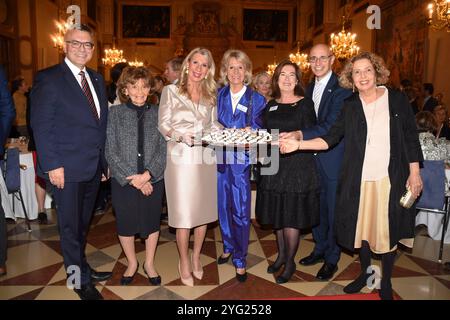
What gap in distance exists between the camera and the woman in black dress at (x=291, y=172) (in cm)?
289

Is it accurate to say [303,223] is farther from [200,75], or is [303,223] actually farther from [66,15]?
[66,15]

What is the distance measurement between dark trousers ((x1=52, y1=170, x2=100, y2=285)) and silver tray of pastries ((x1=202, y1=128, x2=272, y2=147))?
38.1 inches

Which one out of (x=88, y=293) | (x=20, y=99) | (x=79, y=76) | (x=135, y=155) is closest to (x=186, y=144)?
(x=135, y=155)

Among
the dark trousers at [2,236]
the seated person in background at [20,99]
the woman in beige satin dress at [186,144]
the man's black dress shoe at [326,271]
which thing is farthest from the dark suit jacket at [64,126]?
the seated person in background at [20,99]

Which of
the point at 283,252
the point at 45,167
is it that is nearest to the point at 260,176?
the point at 283,252

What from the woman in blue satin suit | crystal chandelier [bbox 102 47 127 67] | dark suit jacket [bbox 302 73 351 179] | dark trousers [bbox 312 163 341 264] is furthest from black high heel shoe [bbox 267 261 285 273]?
crystal chandelier [bbox 102 47 127 67]

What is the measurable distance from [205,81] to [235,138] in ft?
2.16

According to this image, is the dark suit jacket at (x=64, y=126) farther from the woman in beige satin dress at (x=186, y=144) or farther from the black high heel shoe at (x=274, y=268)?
the black high heel shoe at (x=274, y=268)

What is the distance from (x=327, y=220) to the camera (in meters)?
3.31

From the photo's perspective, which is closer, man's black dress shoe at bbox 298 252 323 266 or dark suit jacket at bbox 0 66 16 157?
dark suit jacket at bbox 0 66 16 157

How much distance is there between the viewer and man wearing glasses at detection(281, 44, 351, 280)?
2912mm

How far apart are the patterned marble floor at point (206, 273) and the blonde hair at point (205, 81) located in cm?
156

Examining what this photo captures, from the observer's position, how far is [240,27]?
2045 centimetres

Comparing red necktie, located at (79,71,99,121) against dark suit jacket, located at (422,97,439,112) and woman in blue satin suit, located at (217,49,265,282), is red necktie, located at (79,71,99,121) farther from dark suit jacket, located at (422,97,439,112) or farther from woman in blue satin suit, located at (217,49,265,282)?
dark suit jacket, located at (422,97,439,112)
